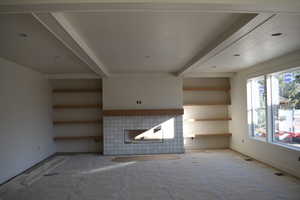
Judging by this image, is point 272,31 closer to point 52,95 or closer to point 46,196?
point 46,196

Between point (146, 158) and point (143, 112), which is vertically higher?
point (143, 112)

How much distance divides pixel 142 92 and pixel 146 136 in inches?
51.3

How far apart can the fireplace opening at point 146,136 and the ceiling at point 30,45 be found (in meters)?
2.48

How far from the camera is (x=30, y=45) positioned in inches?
128

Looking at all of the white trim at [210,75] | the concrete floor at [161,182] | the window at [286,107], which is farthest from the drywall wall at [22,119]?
the window at [286,107]

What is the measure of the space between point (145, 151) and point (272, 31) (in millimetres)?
4477

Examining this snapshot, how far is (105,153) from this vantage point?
6.09 meters

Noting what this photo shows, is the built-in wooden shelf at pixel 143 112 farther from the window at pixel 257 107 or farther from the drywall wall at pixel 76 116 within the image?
the window at pixel 257 107

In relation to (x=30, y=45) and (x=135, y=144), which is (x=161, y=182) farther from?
(x=30, y=45)

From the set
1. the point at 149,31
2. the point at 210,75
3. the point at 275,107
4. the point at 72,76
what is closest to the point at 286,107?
the point at 275,107

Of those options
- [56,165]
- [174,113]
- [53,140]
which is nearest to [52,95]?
[53,140]

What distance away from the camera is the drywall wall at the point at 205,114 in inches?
266

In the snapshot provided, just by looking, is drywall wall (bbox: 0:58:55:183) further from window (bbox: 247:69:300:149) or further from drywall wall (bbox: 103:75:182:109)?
window (bbox: 247:69:300:149)

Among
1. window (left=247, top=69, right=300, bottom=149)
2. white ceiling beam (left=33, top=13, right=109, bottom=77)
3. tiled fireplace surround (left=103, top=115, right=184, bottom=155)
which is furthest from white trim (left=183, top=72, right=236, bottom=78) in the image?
white ceiling beam (left=33, top=13, right=109, bottom=77)
